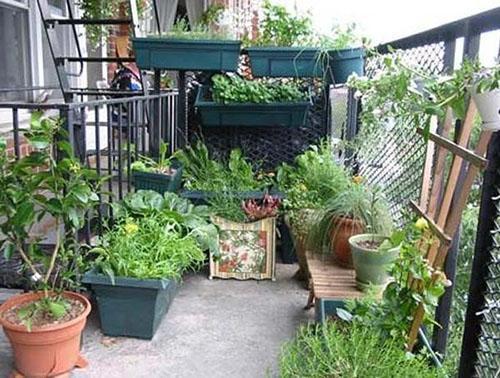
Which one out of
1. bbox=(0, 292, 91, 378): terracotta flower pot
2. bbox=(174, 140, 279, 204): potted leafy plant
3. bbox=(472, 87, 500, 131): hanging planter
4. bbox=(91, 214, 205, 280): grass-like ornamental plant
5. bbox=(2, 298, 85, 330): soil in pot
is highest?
bbox=(472, 87, 500, 131): hanging planter

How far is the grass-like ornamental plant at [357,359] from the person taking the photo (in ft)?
4.72

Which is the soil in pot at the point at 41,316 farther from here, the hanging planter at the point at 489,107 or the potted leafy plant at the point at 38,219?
the hanging planter at the point at 489,107

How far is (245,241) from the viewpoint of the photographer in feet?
9.28

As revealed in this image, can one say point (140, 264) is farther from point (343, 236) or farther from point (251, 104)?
point (251, 104)

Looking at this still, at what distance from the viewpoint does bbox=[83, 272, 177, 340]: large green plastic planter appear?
2.06 m

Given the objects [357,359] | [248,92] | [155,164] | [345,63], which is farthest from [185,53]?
[357,359]

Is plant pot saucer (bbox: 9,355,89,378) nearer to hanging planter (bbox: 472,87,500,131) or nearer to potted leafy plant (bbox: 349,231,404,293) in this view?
potted leafy plant (bbox: 349,231,404,293)

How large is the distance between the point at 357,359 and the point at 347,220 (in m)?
0.99

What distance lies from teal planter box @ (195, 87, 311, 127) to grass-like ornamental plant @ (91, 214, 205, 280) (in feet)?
3.29

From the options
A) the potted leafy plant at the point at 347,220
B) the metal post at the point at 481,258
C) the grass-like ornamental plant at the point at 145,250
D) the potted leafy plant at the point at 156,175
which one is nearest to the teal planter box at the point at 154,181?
the potted leafy plant at the point at 156,175

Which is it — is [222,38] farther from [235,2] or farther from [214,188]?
[235,2]

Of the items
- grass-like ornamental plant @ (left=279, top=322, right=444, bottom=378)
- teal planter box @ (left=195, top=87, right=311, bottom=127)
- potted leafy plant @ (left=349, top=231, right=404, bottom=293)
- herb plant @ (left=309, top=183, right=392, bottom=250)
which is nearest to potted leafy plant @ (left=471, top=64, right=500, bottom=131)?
grass-like ornamental plant @ (left=279, top=322, right=444, bottom=378)

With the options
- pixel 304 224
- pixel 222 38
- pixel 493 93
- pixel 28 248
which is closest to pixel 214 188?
pixel 304 224

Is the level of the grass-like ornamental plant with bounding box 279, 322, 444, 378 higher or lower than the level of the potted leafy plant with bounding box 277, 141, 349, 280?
lower
